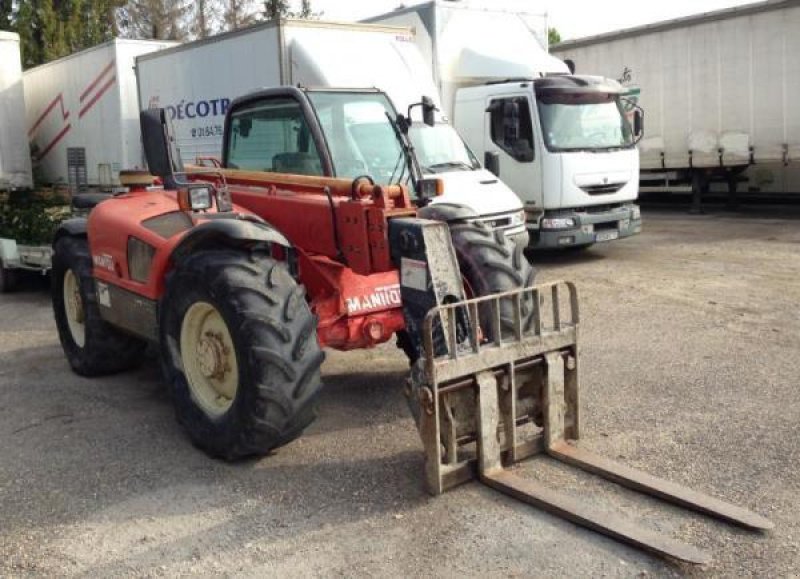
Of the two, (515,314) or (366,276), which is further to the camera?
(366,276)

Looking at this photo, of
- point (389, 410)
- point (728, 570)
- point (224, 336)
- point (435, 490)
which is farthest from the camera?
point (389, 410)

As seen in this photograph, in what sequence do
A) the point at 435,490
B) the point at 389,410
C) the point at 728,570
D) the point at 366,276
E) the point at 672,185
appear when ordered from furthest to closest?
the point at 672,185 < the point at 389,410 < the point at 366,276 < the point at 435,490 < the point at 728,570

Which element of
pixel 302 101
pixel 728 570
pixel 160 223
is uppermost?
pixel 302 101

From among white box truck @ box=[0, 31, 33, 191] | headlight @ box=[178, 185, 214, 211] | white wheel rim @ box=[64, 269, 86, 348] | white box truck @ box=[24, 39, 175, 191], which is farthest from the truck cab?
headlight @ box=[178, 185, 214, 211]

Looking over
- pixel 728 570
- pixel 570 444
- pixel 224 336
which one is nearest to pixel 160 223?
pixel 224 336

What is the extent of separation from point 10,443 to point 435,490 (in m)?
2.91

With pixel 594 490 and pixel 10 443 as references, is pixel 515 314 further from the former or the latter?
pixel 10 443

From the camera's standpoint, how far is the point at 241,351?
15.1 ft

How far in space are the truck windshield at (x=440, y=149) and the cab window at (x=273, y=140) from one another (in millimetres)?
4058

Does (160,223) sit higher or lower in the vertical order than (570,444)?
higher

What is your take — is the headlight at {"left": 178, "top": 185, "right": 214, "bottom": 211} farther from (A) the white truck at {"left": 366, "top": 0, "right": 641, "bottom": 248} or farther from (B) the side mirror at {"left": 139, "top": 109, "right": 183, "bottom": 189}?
(A) the white truck at {"left": 366, "top": 0, "right": 641, "bottom": 248}

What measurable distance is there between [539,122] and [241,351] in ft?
28.6

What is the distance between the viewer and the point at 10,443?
5.59 metres

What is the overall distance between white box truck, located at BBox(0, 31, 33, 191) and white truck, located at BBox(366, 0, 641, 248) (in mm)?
6005
